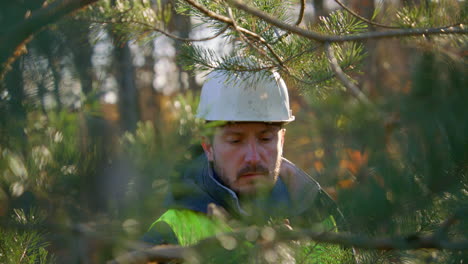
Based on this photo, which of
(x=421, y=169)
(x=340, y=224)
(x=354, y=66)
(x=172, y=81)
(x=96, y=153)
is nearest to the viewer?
(x=421, y=169)

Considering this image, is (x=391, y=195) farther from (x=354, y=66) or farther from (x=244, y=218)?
(x=354, y=66)

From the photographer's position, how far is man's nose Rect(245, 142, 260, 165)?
299 centimetres

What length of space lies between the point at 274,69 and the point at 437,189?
1.58m

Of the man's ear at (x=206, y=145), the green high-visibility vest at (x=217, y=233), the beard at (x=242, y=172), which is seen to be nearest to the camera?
the green high-visibility vest at (x=217, y=233)

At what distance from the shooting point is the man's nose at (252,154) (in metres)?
2.99

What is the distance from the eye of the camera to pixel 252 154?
3.05 meters

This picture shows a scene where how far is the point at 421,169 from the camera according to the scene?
900mm

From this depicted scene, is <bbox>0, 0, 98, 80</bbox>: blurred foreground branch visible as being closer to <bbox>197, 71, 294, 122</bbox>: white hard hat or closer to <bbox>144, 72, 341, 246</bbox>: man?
<bbox>144, 72, 341, 246</bbox>: man

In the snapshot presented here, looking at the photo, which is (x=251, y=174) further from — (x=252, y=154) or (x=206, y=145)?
(x=206, y=145)

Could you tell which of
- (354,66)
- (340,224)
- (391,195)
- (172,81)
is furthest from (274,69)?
(172,81)

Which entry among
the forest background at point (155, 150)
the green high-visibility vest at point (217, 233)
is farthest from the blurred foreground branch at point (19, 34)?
the green high-visibility vest at point (217, 233)

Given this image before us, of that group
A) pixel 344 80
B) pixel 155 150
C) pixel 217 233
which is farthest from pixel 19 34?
pixel 344 80

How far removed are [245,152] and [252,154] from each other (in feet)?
0.17

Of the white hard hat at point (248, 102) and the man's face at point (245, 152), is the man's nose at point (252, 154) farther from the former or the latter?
the white hard hat at point (248, 102)
